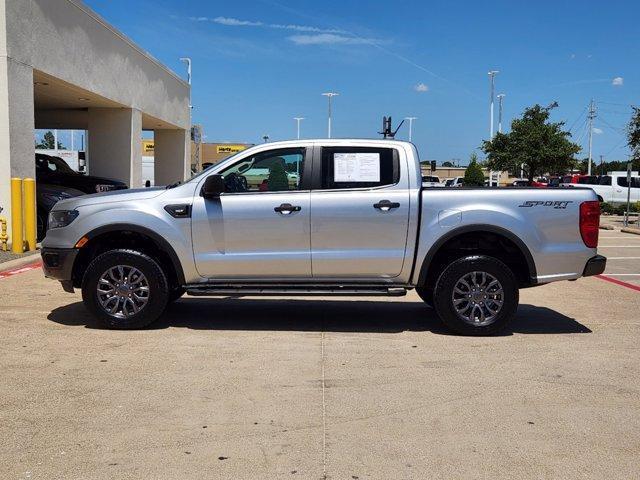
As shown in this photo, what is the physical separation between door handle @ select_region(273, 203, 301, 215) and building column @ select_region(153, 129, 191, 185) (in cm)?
2227

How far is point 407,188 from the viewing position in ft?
21.0

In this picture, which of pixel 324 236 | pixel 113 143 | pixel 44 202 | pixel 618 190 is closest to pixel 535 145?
pixel 618 190

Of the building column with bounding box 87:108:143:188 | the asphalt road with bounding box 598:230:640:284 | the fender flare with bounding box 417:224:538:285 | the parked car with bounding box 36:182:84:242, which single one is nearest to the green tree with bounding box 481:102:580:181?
the asphalt road with bounding box 598:230:640:284

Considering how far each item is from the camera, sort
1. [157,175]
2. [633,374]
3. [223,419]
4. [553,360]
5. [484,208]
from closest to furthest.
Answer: [223,419], [633,374], [553,360], [484,208], [157,175]

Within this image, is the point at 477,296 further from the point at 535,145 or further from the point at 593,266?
the point at 535,145

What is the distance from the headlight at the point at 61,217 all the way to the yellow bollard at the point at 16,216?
5426mm

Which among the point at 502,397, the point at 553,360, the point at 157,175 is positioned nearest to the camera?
the point at 502,397

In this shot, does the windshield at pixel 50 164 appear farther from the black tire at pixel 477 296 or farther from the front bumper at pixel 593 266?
the front bumper at pixel 593 266

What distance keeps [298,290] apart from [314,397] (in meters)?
1.83

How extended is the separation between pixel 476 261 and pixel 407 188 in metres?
1.00

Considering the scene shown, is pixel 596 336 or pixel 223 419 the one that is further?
pixel 596 336

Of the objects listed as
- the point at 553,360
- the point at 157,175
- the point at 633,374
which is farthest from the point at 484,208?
the point at 157,175

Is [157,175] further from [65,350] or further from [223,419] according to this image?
[223,419]

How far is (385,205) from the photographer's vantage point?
630 cm
